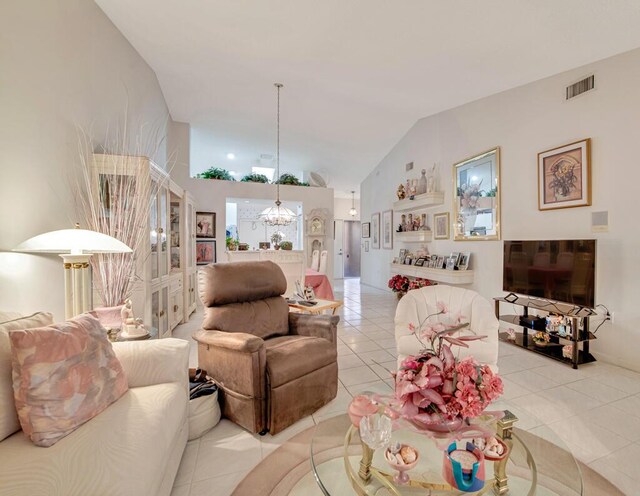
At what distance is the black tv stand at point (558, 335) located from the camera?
9.14 ft

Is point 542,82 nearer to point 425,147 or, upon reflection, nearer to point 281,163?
point 425,147

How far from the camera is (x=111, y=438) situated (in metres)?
1.08

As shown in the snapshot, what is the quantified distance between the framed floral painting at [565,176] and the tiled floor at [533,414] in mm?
1666

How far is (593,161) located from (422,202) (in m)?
2.41

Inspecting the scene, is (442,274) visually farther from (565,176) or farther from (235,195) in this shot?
(235,195)

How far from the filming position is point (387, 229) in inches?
273

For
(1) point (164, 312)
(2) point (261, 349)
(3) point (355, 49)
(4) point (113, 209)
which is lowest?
(1) point (164, 312)

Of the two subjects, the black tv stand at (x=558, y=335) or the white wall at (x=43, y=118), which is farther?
the black tv stand at (x=558, y=335)

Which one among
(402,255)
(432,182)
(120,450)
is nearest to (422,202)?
(432,182)

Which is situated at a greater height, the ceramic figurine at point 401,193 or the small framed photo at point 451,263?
the ceramic figurine at point 401,193

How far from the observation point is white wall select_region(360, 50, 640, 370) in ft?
8.87

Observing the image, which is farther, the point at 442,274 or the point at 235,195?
the point at 235,195

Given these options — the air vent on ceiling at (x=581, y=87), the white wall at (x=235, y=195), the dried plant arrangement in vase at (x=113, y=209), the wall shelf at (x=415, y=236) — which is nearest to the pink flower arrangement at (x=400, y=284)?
the wall shelf at (x=415, y=236)

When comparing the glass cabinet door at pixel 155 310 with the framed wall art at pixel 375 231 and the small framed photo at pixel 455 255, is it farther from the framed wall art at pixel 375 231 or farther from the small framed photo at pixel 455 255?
the framed wall art at pixel 375 231
